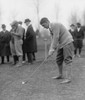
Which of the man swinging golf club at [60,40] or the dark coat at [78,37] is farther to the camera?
the dark coat at [78,37]

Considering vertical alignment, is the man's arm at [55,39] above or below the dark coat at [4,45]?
above

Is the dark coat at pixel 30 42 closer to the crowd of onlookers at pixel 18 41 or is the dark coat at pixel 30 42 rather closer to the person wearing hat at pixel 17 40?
the crowd of onlookers at pixel 18 41

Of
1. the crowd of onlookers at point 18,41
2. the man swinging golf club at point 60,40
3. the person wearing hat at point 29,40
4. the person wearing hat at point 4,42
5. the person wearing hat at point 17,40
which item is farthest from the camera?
the person wearing hat at point 4,42

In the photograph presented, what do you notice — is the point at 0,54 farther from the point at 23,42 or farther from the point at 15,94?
the point at 15,94

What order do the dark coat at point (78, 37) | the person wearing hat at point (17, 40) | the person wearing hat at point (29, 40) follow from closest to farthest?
the person wearing hat at point (17, 40)
the person wearing hat at point (29, 40)
the dark coat at point (78, 37)

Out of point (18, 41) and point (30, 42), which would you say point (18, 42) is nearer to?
point (18, 41)

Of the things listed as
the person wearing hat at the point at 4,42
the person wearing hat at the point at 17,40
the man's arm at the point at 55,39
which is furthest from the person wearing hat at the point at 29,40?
the man's arm at the point at 55,39

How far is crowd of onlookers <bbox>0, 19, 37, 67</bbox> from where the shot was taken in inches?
403

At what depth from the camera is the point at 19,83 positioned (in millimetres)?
7098

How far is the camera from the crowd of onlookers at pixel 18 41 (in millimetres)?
10227

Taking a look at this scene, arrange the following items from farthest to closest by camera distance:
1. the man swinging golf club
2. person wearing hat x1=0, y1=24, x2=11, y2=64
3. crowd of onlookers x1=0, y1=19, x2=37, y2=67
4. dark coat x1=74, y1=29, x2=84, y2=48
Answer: dark coat x1=74, y1=29, x2=84, y2=48 < person wearing hat x1=0, y1=24, x2=11, y2=64 < crowd of onlookers x1=0, y1=19, x2=37, y2=67 < the man swinging golf club

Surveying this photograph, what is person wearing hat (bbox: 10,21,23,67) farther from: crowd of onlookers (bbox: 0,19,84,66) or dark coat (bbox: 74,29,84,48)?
dark coat (bbox: 74,29,84,48)

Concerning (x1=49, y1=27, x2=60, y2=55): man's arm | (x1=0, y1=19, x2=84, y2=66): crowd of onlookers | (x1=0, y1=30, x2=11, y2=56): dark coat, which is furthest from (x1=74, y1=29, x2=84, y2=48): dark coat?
(x1=49, y1=27, x2=60, y2=55): man's arm

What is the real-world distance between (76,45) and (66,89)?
7459 mm
